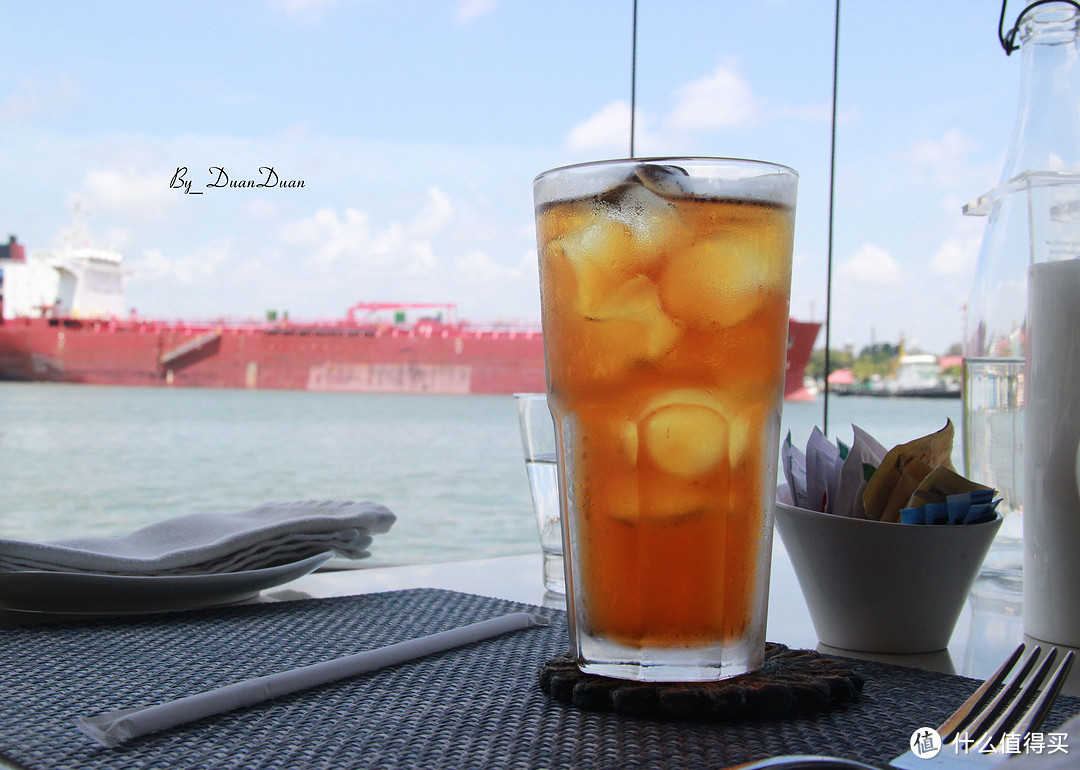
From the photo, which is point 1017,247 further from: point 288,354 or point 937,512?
point 288,354

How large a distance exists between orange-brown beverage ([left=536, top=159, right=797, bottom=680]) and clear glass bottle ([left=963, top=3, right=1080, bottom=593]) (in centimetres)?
28

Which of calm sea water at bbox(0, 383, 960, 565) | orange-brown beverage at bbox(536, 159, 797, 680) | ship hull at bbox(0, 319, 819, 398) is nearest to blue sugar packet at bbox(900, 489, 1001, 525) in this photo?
orange-brown beverage at bbox(536, 159, 797, 680)

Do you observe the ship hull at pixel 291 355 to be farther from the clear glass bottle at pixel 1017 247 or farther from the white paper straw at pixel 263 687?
the white paper straw at pixel 263 687

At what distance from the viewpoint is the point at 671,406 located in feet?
1.11

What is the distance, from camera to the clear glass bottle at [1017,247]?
1.80ft

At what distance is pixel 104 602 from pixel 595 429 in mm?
301

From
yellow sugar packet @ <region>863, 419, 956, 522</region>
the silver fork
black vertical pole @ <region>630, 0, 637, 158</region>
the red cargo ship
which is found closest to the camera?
the silver fork

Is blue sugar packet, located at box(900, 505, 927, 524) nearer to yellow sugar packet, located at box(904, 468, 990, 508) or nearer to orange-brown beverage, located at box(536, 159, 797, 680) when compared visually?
yellow sugar packet, located at box(904, 468, 990, 508)

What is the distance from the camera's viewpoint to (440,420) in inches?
585

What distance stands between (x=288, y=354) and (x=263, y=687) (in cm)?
1423

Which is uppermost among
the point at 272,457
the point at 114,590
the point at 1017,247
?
the point at 1017,247

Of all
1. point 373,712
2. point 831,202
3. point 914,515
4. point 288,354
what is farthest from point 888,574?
point 288,354

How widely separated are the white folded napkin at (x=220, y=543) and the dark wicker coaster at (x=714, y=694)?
264 millimetres

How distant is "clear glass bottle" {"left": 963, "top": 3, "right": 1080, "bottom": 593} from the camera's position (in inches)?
21.6
